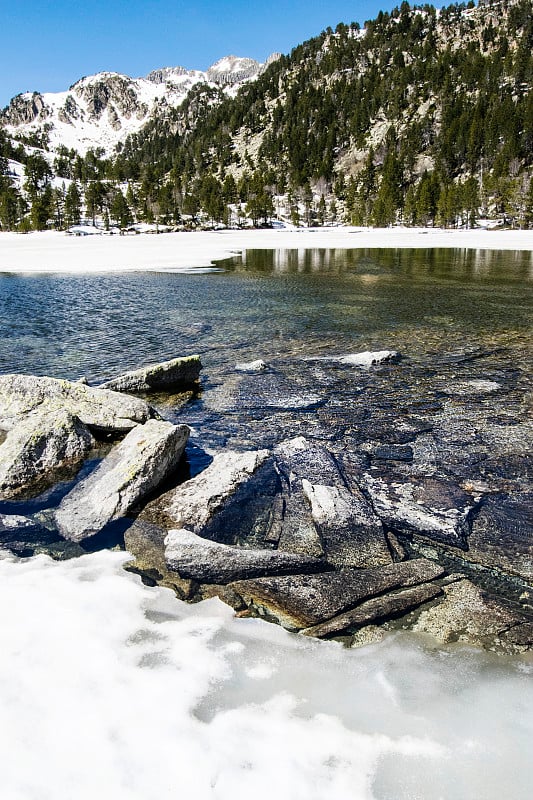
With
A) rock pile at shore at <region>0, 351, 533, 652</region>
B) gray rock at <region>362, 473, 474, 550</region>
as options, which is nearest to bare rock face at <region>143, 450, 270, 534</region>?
rock pile at shore at <region>0, 351, 533, 652</region>

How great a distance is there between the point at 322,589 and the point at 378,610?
0.58m

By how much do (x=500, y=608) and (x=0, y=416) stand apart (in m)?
8.48

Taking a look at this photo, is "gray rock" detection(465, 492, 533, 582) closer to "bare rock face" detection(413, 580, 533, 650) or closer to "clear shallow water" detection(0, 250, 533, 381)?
"bare rock face" detection(413, 580, 533, 650)

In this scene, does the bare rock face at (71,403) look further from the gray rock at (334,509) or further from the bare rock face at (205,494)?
the gray rock at (334,509)

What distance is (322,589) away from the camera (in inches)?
191

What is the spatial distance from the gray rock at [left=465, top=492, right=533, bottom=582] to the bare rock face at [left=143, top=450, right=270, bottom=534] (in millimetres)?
3078

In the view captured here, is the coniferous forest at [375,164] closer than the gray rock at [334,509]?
No

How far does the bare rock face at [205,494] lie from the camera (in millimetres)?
6105

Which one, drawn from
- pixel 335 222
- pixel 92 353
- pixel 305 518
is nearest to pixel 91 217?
pixel 335 222

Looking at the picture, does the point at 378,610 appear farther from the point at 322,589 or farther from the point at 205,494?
the point at 205,494

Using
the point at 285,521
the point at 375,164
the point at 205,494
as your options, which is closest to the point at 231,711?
the point at 285,521

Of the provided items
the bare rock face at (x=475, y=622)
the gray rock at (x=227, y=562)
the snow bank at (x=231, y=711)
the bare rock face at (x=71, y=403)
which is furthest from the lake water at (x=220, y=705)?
the bare rock face at (x=71, y=403)

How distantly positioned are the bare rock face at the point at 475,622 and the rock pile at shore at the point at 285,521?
0.05ft

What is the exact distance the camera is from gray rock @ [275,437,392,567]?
5445mm
